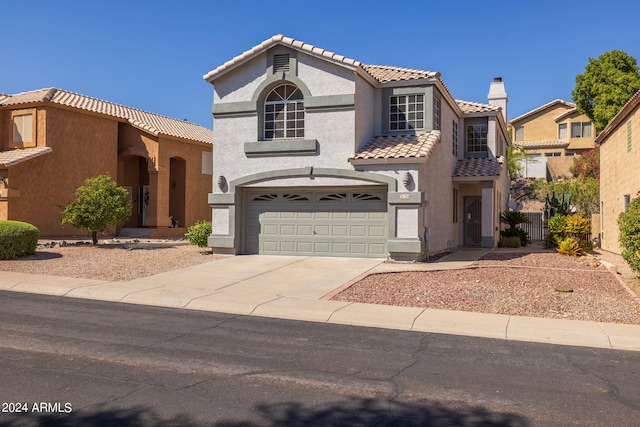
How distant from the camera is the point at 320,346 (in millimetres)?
7832

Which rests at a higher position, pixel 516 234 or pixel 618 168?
pixel 618 168

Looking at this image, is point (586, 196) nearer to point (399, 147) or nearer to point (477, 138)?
point (477, 138)

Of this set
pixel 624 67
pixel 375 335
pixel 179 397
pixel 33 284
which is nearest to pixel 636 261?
pixel 375 335

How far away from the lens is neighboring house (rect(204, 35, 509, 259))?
17.1 meters

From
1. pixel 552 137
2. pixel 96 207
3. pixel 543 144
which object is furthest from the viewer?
pixel 552 137

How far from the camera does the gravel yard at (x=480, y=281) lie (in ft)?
34.9

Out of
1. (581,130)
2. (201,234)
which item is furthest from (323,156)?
(581,130)

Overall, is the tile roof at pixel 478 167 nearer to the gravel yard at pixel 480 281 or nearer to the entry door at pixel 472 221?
the entry door at pixel 472 221

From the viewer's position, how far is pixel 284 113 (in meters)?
18.5

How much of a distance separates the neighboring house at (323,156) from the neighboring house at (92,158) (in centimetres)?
832

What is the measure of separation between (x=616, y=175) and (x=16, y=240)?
69.6 ft

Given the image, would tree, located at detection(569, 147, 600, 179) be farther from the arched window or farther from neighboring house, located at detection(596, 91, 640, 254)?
the arched window

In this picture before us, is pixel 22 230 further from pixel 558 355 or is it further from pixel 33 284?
pixel 558 355

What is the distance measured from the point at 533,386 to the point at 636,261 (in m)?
7.94
